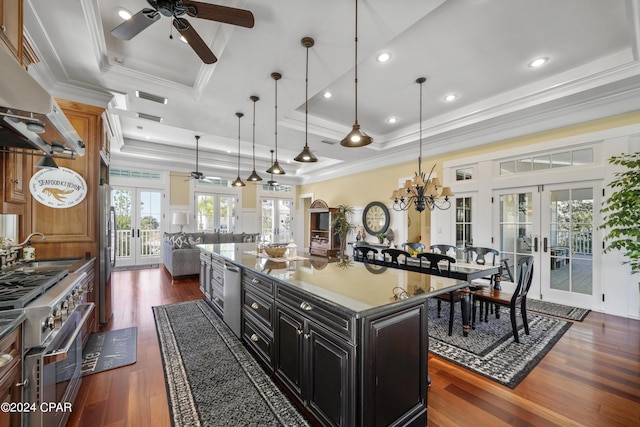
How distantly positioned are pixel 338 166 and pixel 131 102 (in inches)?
216

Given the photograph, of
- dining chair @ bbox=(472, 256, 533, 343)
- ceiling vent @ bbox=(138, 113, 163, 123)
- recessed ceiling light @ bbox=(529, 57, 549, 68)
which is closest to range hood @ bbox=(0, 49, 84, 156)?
ceiling vent @ bbox=(138, 113, 163, 123)

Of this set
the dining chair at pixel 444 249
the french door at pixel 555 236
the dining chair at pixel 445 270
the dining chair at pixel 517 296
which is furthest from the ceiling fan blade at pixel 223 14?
the french door at pixel 555 236

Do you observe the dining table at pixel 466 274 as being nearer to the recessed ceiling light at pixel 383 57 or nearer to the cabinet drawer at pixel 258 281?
the cabinet drawer at pixel 258 281

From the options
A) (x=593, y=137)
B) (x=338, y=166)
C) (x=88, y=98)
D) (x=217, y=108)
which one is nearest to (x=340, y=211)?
(x=338, y=166)

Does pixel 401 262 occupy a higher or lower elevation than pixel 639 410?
higher

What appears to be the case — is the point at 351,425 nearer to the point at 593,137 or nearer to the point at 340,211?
the point at 593,137

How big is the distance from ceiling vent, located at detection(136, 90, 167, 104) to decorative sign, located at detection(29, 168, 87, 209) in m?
1.42

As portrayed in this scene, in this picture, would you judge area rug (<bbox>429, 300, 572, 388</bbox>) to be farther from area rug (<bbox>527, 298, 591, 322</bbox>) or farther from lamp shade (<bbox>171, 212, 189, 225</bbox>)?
lamp shade (<bbox>171, 212, 189, 225</bbox>)

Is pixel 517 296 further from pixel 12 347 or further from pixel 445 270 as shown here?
pixel 12 347

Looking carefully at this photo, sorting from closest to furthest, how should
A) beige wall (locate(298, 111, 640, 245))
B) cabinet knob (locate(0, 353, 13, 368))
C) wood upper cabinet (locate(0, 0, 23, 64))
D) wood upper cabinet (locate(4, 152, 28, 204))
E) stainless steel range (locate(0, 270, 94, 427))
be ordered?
cabinet knob (locate(0, 353, 13, 368)) → stainless steel range (locate(0, 270, 94, 427)) → wood upper cabinet (locate(0, 0, 23, 64)) → wood upper cabinet (locate(4, 152, 28, 204)) → beige wall (locate(298, 111, 640, 245))

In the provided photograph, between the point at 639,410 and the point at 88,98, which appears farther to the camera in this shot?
the point at 88,98

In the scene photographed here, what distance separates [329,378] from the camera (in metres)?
1.52

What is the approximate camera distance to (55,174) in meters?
2.78

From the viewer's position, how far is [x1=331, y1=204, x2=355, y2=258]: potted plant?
772cm
